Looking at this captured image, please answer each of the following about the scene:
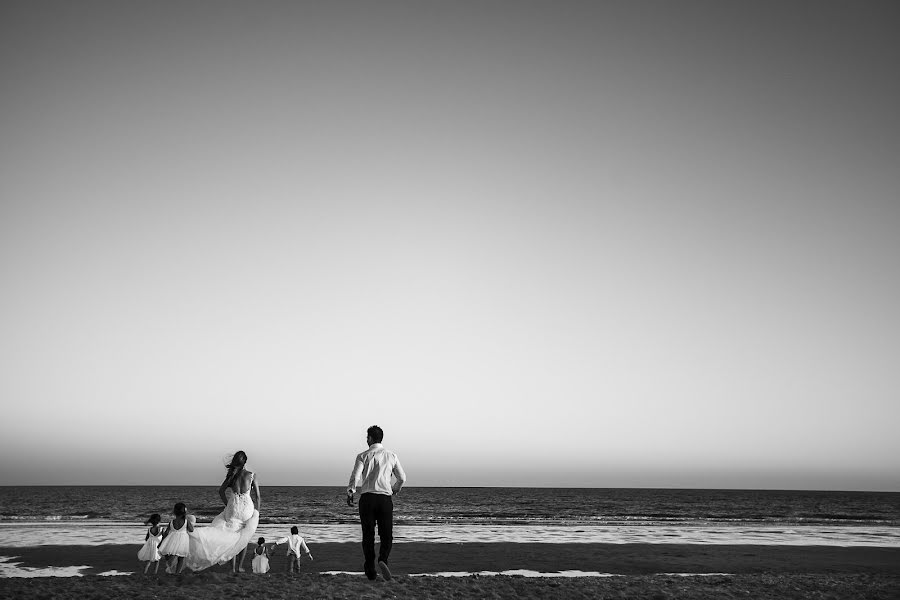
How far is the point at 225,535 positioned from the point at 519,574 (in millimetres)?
6777

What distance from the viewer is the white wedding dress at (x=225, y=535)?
1020cm

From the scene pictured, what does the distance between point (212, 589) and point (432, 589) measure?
328 centimetres

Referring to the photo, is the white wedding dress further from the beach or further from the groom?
the groom

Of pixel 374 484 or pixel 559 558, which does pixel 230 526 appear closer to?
pixel 374 484

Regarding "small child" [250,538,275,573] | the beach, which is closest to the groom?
the beach

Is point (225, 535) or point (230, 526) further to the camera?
point (230, 526)

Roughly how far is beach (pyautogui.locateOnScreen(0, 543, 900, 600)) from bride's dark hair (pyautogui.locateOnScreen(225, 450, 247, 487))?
1.54 meters

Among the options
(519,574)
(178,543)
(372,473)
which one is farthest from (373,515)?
(519,574)

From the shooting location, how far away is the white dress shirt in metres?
9.39

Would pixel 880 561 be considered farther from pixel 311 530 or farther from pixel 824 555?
pixel 311 530

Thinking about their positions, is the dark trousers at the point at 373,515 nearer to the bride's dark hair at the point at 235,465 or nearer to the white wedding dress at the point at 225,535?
the white wedding dress at the point at 225,535

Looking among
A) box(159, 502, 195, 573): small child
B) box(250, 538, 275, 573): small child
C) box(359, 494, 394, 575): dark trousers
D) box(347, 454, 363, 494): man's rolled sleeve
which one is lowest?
box(250, 538, 275, 573): small child

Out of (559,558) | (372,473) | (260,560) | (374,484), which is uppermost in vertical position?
(372,473)

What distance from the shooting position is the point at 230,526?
1043 centimetres
